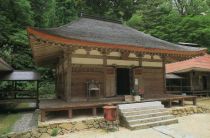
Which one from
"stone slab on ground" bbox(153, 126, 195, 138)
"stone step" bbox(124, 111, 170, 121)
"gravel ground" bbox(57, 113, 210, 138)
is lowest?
"gravel ground" bbox(57, 113, 210, 138)

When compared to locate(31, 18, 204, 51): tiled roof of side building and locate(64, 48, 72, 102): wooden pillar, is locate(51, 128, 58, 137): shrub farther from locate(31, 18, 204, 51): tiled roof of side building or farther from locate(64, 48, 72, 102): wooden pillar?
locate(31, 18, 204, 51): tiled roof of side building

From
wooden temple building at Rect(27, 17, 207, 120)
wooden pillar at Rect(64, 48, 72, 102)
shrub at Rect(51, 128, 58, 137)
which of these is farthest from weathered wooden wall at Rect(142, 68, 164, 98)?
shrub at Rect(51, 128, 58, 137)

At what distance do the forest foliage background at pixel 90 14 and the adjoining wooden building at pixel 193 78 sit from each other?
5429mm

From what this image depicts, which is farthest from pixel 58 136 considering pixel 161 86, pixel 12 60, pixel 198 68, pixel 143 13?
pixel 143 13

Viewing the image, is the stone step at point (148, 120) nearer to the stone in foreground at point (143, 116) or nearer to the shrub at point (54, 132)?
the stone in foreground at point (143, 116)

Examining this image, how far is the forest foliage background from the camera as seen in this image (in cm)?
2322

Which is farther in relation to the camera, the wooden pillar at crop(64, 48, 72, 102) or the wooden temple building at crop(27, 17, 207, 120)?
the wooden pillar at crop(64, 48, 72, 102)

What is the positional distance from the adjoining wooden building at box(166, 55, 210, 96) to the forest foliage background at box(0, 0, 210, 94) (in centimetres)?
543

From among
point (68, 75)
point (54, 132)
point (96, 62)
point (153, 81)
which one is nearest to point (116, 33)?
point (96, 62)

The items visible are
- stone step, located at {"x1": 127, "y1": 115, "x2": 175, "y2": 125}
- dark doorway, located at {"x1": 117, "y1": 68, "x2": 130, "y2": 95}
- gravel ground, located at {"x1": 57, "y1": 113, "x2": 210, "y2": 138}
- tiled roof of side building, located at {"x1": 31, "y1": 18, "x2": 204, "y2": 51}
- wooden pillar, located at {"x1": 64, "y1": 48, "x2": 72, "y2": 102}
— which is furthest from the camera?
dark doorway, located at {"x1": 117, "y1": 68, "x2": 130, "y2": 95}

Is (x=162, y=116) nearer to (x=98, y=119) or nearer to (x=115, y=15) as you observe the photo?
(x=98, y=119)

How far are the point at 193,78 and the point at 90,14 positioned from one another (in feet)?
39.9

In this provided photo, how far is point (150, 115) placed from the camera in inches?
346

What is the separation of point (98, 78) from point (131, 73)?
2.10 meters
